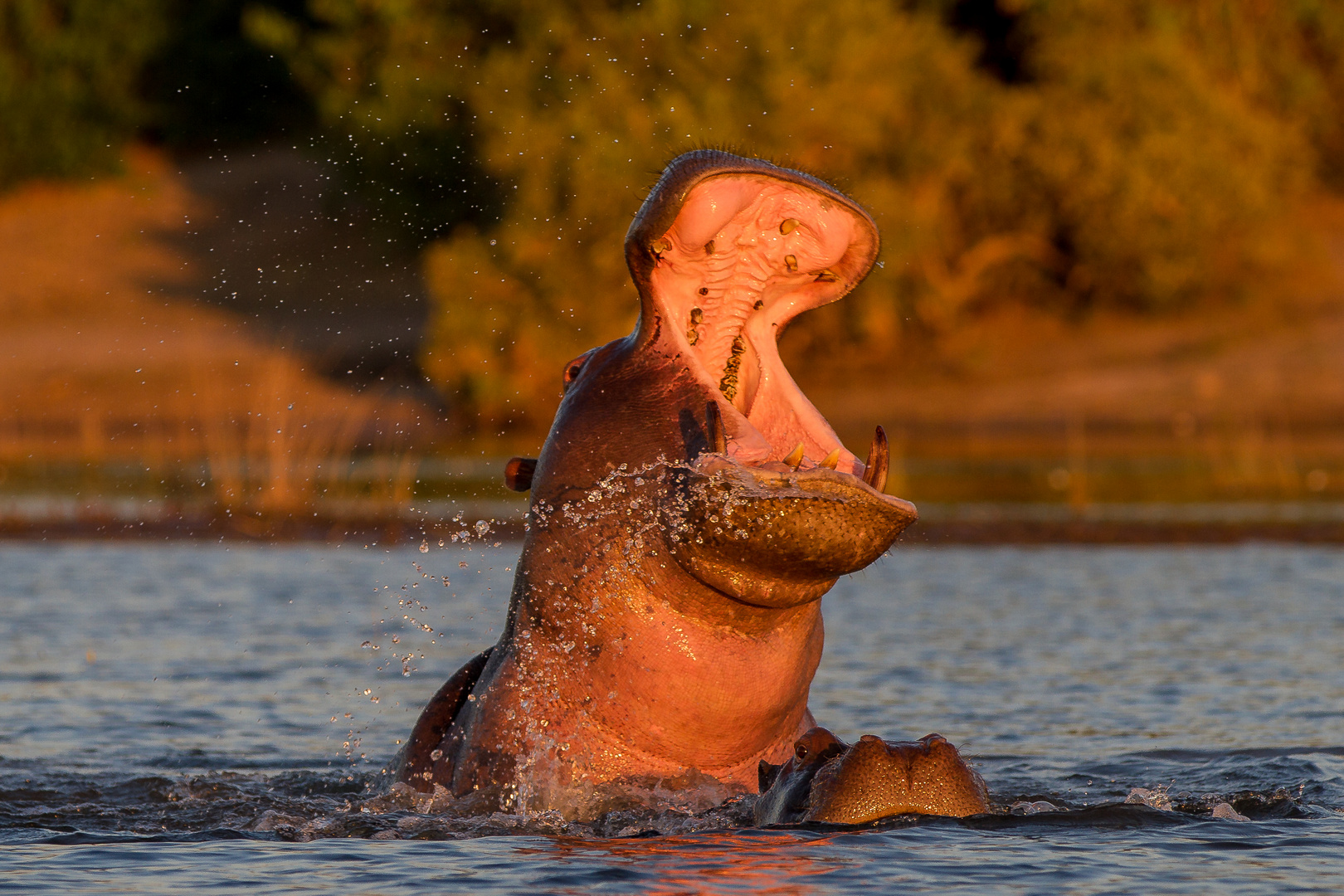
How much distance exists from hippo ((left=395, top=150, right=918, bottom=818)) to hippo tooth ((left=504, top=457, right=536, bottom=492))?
0.02 meters

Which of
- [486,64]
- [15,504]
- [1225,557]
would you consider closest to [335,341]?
[486,64]

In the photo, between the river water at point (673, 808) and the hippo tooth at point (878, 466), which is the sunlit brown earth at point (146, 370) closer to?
the river water at point (673, 808)

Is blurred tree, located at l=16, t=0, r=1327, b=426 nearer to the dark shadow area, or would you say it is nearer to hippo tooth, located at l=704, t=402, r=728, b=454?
the dark shadow area

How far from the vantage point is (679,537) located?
4184mm

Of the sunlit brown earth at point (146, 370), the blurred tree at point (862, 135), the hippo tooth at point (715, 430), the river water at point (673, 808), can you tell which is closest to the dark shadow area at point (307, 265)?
the sunlit brown earth at point (146, 370)

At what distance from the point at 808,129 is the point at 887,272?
1.98 m

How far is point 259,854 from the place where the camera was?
16.2ft

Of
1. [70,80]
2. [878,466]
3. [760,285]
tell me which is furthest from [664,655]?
[70,80]

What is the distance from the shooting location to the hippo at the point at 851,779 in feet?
14.8

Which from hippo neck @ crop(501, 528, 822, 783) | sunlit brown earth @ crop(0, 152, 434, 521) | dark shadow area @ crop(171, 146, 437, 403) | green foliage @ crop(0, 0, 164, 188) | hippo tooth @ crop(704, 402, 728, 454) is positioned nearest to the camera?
hippo tooth @ crop(704, 402, 728, 454)

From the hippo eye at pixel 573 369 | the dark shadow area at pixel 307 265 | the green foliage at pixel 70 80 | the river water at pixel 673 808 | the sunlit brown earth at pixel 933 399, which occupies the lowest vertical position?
the river water at pixel 673 808

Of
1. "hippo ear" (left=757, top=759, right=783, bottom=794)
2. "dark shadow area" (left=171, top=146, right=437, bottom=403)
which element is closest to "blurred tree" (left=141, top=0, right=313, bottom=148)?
"dark shadow area" (left=171, top=146, right=437, bottom=403)

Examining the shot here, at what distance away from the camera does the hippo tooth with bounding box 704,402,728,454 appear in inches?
160

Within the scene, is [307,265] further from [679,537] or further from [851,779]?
[679,537]
